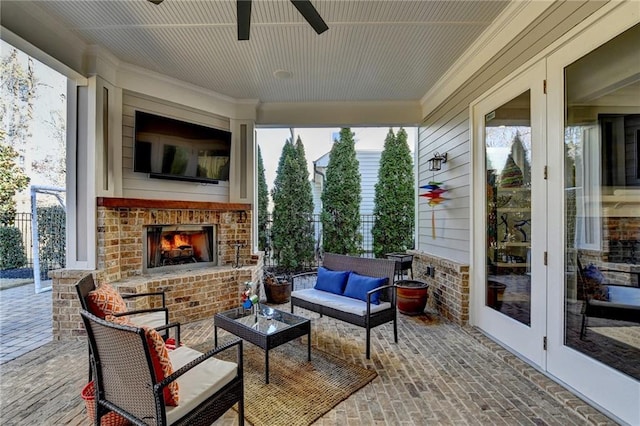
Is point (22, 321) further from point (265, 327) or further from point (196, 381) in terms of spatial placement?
point (196, 381)

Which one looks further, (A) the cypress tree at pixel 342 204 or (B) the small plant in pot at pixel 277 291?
(A) the cypress tree at pixel 342 204

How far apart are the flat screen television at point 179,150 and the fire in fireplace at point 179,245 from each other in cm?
75

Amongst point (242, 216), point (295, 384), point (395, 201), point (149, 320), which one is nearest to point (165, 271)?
point (242, 216)

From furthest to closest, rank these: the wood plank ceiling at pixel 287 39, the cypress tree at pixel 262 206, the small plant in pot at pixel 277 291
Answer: the cypress tree at pixel 262 206, the small plant in pot at pixel 277 291, the wood plank ceiling at pixel 287 39

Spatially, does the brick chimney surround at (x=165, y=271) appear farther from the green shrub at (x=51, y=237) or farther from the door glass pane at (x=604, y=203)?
the door glass pane at (x=604, y=203)

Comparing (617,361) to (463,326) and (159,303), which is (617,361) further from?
(159,303)

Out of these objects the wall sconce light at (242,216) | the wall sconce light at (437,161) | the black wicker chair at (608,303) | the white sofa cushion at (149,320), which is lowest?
the white sofa cushion at (149,320)

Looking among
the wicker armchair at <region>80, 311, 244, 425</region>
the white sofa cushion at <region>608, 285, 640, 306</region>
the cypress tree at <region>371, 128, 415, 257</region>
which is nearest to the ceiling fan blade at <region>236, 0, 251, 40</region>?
the wicker armchair at <region>80, 311, 244, 425</region>

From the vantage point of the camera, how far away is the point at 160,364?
4.76 ft

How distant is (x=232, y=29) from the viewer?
10.2ft

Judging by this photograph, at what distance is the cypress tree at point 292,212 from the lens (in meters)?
7.06

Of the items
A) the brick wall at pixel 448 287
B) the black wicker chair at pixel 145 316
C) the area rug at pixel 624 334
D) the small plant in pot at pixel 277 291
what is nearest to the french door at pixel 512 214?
the brick wall at pixel 448 287

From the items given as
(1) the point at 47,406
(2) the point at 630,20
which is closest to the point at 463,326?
(2) the point at 630,20

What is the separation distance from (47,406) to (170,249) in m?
2.33
